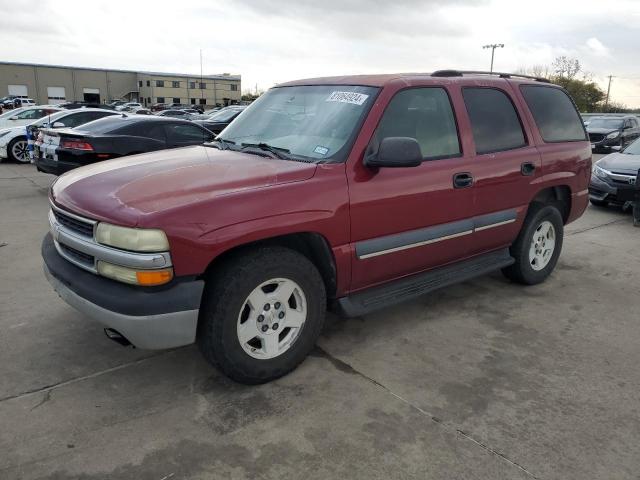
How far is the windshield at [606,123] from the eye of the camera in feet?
65.4

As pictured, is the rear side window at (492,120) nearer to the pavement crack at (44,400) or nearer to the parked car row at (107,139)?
the pavement crack at (44,400)

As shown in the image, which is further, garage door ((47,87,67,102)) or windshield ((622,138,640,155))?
garage door ((47,87,67,102))

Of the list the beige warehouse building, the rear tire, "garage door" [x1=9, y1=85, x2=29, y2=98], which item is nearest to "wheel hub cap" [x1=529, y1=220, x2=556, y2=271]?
the rear tire

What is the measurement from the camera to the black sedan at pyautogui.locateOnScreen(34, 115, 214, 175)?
802 centimetres

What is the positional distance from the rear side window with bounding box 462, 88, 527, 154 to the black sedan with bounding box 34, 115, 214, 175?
16.4ft

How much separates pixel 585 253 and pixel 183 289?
5.30 metres

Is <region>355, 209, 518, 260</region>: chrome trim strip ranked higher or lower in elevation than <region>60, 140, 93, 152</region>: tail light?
lower

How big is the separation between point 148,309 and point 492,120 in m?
3.12

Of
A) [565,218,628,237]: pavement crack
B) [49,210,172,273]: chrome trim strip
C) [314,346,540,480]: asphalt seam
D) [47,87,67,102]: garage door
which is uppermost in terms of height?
[47,87,67,102]: garage door

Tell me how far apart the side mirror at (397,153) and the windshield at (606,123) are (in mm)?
20041

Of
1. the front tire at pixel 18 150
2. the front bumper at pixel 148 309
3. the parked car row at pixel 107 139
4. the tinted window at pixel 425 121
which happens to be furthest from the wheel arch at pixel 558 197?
the front tire at pixel 18 150

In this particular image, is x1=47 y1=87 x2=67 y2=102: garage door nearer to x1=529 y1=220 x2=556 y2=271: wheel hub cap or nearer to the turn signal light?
Result: x1=529 y1=220 x2=556 y2=271: wheel hub cap

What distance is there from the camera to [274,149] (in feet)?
11.7

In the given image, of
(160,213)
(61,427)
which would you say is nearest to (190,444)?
(61,427)
